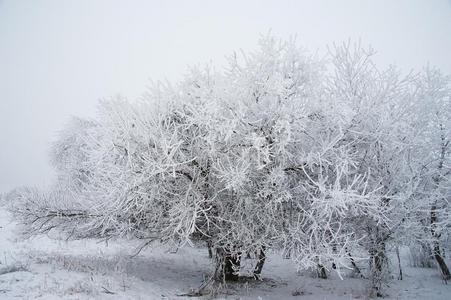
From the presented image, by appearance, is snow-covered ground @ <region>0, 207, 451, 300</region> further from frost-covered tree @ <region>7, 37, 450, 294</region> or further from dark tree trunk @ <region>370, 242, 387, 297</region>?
→ frost-covered tree @ <region>7, 37, 450, 294</region>

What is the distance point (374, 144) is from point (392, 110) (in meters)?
2.01

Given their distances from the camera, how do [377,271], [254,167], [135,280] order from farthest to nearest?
[377,271], [135,280], [254,167]

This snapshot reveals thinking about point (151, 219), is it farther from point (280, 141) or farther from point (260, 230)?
point (280, 141)

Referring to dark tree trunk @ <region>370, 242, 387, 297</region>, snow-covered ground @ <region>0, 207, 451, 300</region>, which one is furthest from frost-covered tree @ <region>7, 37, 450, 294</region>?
snow-covered ground @ <region>0, 207, 451, 300</region>

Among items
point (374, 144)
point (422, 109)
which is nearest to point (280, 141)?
point (374, 144)

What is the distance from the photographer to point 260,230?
9.46 meters

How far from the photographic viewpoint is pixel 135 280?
9469 millimetres

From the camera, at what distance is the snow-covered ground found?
7274mm

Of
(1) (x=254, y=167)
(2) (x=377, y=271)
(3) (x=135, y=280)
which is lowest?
(3) (x=135, y=280)

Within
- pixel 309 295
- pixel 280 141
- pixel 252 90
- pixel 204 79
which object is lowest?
pixel 309 295

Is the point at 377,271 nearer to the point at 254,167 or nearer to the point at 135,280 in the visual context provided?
the point at 254,167

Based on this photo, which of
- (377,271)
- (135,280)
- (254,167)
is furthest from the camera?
(377,271)

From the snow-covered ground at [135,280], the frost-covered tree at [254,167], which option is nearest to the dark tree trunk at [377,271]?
the frost-covered tree at [254,167]

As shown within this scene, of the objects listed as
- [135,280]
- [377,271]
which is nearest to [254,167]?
[135,280]
